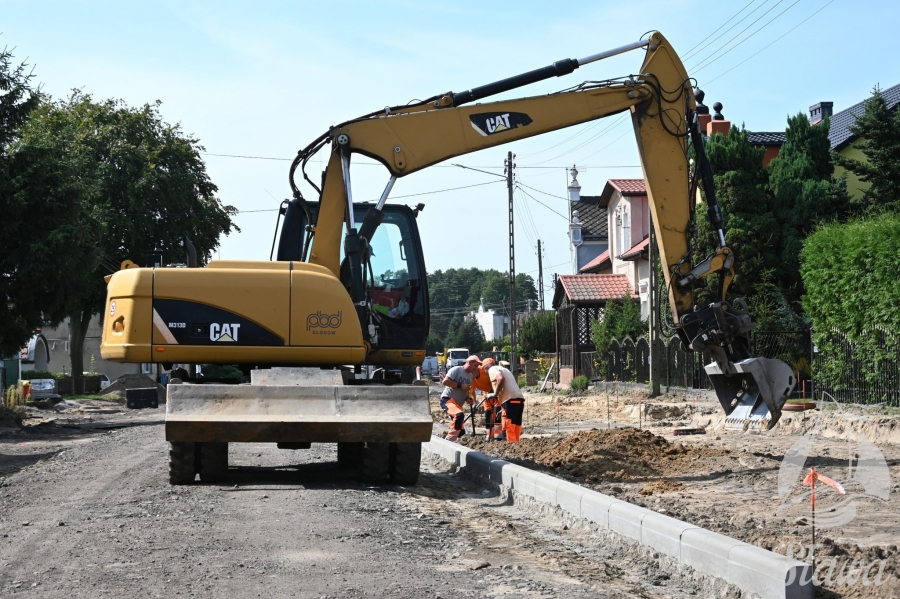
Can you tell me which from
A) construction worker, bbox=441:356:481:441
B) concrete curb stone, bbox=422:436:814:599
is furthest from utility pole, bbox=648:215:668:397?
concrete curb stone, bbox=422:436:814:599

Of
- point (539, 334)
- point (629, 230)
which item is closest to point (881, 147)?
point (629, 230)

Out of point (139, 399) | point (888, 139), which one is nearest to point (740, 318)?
point (888, 139)

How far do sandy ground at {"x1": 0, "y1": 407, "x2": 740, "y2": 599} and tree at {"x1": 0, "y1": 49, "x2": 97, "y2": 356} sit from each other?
13432mm

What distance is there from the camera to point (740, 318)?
12.5 m

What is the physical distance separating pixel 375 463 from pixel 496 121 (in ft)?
14.4

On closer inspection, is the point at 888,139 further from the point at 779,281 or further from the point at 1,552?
the point at 1,552

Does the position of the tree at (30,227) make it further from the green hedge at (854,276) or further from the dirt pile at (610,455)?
the green hedge at (854,276)

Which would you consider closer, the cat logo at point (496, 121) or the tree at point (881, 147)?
the cat logo at point (496, 121)

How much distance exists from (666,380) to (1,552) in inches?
1030

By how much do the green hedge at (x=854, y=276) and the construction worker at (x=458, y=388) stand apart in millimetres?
7268

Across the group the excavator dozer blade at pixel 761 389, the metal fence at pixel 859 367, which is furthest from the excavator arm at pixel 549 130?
the metal fence at pixel 859 367

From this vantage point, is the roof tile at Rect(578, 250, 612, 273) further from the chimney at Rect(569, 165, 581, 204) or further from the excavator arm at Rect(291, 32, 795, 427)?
the excavator arm at Rect(291, 32, 795, 427)

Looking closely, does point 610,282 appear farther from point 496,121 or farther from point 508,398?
point 496,121

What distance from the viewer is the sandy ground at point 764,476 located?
21.4 feet
